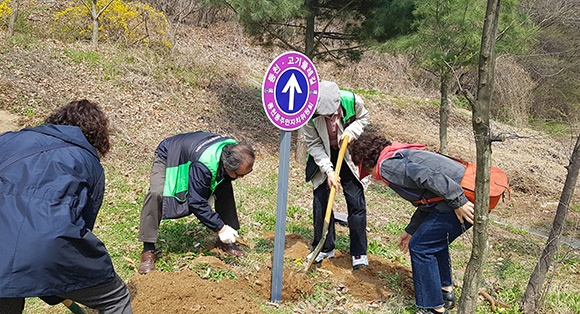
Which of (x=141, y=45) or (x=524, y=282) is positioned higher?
(x=141, y=45)

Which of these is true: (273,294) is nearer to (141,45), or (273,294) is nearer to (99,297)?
(99,297)

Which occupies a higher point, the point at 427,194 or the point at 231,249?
the point at 427,194

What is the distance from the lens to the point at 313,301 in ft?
12.9

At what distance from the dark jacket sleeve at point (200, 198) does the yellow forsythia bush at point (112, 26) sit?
966 cm

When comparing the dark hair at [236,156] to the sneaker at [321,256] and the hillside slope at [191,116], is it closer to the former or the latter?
the hillside slope at [191,116]

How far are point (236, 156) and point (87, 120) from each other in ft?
4.46

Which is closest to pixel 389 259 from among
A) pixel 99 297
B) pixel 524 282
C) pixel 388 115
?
pixel 524 282

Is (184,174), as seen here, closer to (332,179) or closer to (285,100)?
(285,100)

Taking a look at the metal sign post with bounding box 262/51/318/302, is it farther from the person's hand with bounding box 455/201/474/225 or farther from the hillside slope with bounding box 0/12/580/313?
the person's hand with bounding box 455/201/474/225

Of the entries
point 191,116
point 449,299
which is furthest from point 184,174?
point 191,116

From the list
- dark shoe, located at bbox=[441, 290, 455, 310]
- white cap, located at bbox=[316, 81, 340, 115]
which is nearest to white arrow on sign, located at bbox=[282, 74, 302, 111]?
white cap, located at bbox=[316, 81, 340, 115]

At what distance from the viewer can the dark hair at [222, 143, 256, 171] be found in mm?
3684

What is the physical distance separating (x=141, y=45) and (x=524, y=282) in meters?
10.8

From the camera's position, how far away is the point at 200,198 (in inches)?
147
